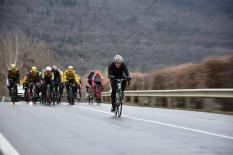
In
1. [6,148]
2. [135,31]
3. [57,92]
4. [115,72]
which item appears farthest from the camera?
[135,31]

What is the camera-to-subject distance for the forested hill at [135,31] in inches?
5935

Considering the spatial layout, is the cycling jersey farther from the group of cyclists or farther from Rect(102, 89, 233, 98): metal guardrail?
Rect(102, 89, 233, 98): metal guardrail

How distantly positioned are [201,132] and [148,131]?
100cm

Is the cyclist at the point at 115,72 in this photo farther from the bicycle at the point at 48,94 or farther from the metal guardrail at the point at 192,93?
the bicycle at the point at 48,94

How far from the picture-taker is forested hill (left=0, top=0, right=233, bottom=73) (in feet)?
495

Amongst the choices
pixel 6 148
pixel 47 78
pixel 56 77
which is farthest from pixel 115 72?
pixel 56 77

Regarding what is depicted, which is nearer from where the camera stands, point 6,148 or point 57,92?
point 6,148

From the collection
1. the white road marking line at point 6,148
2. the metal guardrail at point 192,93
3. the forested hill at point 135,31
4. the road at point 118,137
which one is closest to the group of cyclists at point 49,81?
the metal guardrail at point 192,93

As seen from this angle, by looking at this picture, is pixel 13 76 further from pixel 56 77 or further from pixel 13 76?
pixel 56 77

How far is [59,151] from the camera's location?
28.7 ft

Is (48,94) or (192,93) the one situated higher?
(48,94)

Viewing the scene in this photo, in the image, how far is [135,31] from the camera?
176 m

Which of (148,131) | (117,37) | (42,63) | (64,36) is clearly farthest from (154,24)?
(148,131)

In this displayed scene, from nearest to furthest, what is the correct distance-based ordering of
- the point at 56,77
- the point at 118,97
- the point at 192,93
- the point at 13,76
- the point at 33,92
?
the point at 118,97
the point at 192,93
the point at 13,76
the point at 56,77
the point at 33,92
